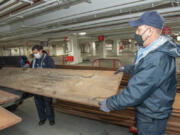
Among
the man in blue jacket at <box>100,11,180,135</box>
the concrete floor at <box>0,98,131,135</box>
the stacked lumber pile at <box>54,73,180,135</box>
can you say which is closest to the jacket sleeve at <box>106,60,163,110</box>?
the man in blue jacket at <box>100,11,180,135</box>

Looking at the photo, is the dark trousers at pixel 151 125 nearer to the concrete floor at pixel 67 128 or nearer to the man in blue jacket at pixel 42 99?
the concrete floor at pixel 67 128

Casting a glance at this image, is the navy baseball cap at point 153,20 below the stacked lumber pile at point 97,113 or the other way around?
the other way around

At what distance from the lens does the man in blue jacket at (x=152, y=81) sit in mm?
905

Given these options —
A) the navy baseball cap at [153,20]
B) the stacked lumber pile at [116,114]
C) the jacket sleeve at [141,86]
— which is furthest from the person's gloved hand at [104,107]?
the stacked lumber pile at [116,114]

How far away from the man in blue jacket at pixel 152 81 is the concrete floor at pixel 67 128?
1.18m

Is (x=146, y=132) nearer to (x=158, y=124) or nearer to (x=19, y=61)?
(x=158, y=124)

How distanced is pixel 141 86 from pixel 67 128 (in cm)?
186

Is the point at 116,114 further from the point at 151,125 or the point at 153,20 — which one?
the point at 153,20

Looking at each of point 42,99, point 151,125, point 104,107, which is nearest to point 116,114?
point 151,125

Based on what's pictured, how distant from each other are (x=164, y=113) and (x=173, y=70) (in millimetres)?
387

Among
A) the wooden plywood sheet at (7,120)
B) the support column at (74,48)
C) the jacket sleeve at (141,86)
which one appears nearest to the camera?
the jacket sleeve at (141,86)

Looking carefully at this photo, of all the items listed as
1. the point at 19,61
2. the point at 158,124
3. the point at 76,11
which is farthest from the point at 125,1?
the point at 19,61

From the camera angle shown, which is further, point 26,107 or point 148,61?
point 26,107

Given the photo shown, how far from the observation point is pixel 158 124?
41.9 inches
